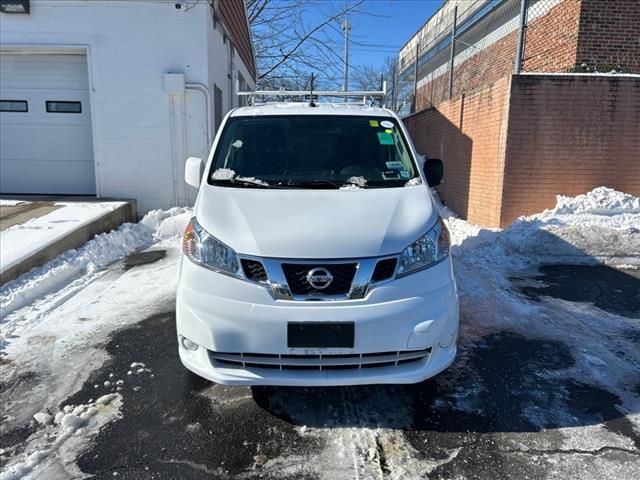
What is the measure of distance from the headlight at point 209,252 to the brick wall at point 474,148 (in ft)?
20.0

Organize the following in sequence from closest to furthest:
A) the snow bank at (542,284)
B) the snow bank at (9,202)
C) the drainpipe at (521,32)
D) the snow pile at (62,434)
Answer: the snow pile at (62,434), the snow bank at (542,284), the drainpipe at (521,32), the snow bank at (9,202)

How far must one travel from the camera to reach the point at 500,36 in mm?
13336

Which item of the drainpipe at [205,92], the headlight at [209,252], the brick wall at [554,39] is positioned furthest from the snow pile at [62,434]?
the brick wall at [554,39]

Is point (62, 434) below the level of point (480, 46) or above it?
below

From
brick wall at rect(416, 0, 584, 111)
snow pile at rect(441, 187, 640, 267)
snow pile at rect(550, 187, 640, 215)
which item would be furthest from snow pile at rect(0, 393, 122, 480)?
brick wall at rect(416, 0, 584, 111)

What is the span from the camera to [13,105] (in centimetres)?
912

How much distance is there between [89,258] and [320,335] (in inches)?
192

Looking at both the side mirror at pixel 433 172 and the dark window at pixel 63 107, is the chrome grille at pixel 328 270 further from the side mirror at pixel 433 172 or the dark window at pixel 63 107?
the dark window at pixel 63 107

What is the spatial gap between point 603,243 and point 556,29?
5.46 meters

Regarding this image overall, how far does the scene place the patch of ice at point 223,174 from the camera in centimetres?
363

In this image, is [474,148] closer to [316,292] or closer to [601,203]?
[601,203]

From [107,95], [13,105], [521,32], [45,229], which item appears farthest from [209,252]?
[13,105]

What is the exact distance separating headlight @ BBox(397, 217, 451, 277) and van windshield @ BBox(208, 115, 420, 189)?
0.65m

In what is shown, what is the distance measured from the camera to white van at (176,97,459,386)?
104 inches
